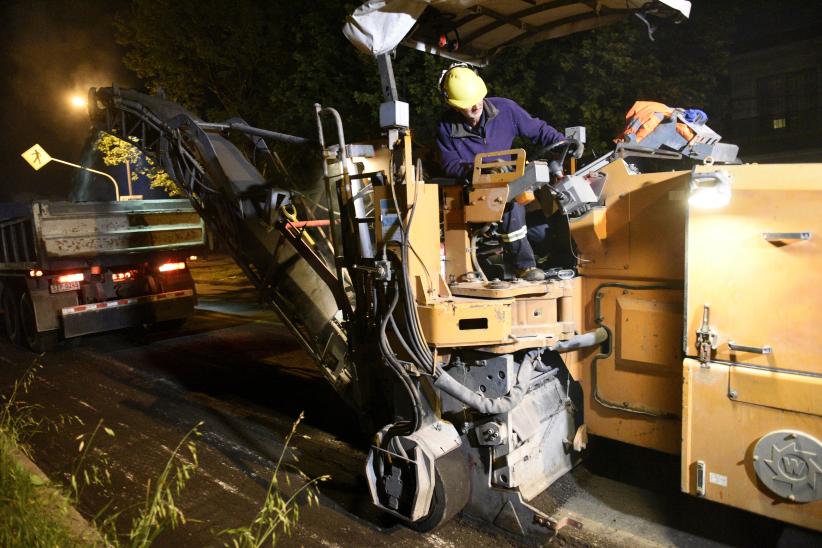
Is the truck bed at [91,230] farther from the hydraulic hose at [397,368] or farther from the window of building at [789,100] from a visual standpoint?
the window of building at [789,100]

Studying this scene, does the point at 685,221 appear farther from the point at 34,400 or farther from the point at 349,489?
the point at 34,400

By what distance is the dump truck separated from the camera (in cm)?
833

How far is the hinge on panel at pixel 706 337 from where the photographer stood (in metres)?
3.04

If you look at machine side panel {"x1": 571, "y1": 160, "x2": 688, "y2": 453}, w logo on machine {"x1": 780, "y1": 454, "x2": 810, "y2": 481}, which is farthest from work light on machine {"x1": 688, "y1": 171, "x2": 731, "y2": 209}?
w logo on machine {"x1": 780, "y1": 454, "x2": 810, "y2": 481}

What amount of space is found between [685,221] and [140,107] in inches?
218

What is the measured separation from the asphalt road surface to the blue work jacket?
91.2 inches

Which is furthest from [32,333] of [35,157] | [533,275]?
[533,275]

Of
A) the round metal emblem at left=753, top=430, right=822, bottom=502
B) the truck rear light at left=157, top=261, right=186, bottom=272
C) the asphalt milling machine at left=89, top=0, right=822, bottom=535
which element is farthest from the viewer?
the truck rear light at left=157, top=261, right=186, bottom=272

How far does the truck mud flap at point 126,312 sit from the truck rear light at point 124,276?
1.12 ft

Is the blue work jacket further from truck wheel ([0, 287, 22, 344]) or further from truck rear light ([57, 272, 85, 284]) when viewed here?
truck wheel ([0, 287, 22, 344])

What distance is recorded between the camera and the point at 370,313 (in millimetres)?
3785

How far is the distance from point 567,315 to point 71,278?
767 cm

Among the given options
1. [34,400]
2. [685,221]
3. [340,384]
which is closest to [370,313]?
[340,384]

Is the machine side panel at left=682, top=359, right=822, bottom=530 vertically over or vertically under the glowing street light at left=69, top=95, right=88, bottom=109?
under
